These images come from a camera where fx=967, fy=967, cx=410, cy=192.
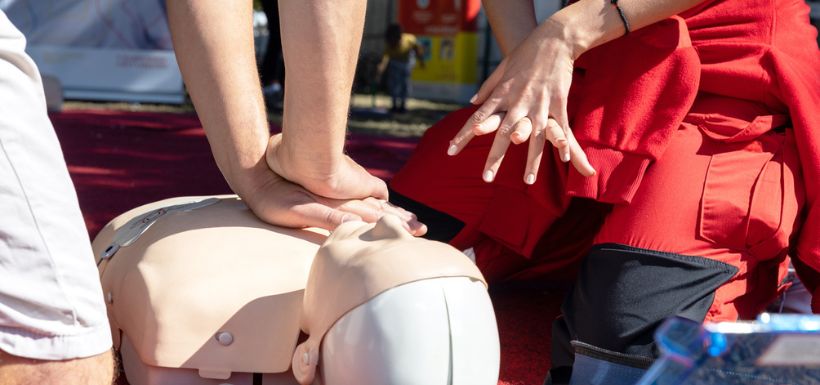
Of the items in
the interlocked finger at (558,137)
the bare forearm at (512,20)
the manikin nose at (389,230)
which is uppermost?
the bare forearm at (512,20)

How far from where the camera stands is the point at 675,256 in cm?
125

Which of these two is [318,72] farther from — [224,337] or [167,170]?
[167,170]

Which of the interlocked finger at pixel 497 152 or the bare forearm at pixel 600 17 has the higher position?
the bare forearm at pixel 600 17

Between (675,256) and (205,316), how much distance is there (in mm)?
599

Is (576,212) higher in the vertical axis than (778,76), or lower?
lower

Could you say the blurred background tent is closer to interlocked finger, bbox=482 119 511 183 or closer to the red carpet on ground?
the red carpet on ground

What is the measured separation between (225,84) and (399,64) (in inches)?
281

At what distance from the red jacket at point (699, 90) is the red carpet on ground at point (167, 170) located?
0.40 metres

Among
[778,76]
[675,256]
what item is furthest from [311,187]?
[778,76]

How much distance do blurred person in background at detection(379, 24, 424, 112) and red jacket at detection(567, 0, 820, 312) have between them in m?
6.61

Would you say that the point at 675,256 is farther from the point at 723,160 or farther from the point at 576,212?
the point at 576,212

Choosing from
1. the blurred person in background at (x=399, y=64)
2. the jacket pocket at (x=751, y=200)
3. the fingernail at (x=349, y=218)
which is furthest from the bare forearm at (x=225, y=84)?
the blurred person in background at (x=399, y=64)

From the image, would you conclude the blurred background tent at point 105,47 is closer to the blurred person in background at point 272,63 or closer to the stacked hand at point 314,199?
the blurred person in background at point 272,63

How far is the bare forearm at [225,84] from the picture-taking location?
4.40ft
